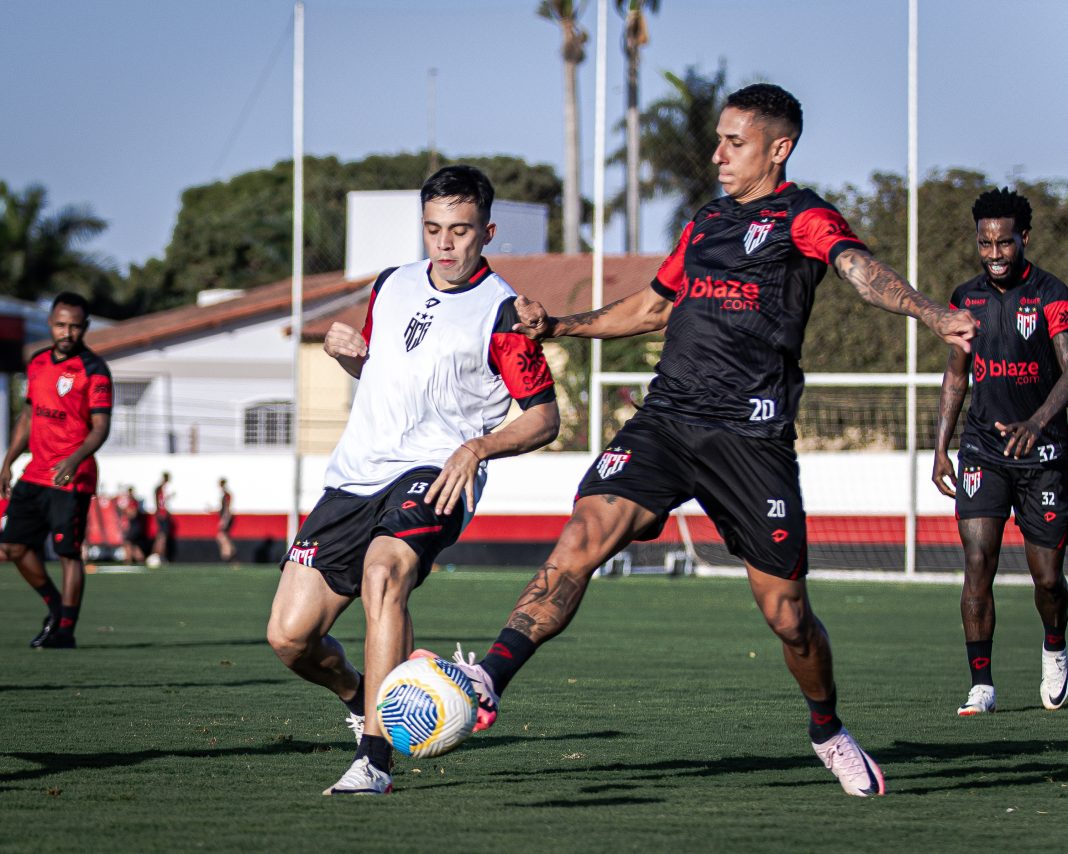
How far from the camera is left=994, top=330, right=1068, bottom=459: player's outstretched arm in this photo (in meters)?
7.30

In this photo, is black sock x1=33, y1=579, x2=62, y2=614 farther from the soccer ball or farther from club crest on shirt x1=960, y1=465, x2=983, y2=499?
the soccer ball

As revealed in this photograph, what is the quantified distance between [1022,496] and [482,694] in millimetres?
4799

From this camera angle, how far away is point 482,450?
5.63 meters

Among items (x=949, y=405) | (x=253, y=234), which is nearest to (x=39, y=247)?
(x=253, y=234)

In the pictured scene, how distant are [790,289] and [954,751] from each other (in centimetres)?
229

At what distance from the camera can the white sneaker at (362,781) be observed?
539cm

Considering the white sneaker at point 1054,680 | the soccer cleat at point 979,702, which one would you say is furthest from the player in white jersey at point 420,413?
the white sneaker at point 1054,680

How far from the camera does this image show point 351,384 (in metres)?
34.8

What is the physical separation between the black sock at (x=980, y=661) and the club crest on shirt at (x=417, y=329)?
3.93 m

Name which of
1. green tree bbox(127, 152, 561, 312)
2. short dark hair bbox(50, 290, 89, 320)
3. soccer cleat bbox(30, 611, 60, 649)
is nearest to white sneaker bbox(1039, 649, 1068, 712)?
soccer cleat bbox(30, 611, 60, 649)

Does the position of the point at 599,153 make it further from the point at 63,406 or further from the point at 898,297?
the point at 898,297

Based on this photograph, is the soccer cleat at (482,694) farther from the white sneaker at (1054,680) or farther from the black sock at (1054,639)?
the black sock at (1054,639)

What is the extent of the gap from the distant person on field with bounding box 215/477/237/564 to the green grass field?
17217 millimetres

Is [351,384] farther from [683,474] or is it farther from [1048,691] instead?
[683,474]
